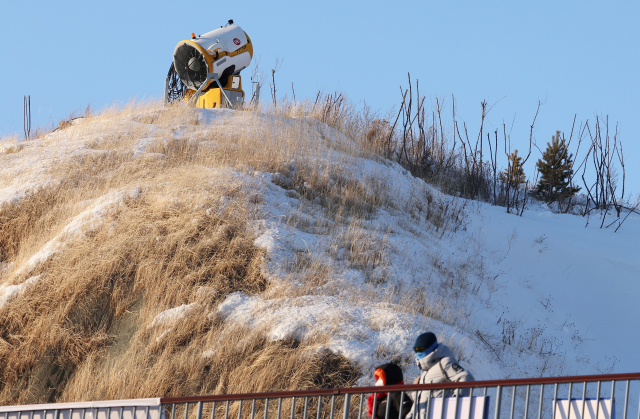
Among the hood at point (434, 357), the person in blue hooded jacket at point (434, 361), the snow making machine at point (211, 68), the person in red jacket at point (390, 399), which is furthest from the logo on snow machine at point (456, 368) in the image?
the snow making machine at point (211, 68)

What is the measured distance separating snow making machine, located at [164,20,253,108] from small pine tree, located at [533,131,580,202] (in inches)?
365

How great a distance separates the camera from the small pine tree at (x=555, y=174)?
1808cm

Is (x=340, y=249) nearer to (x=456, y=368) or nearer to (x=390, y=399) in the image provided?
(x=390, y=399)

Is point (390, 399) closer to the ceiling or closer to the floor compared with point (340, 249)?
closer to the floor

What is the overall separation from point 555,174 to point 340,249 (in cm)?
1634

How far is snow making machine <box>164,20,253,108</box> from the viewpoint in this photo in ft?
48.7

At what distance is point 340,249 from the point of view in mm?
8766

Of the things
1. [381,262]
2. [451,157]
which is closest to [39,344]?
[381,262]

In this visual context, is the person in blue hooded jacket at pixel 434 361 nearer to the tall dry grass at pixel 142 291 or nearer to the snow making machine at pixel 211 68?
the tall dry grass at pixel 142 291

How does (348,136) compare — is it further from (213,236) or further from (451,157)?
(213,236)

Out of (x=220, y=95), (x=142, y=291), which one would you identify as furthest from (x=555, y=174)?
(x=142, y=291)

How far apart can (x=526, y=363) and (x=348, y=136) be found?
887 cm

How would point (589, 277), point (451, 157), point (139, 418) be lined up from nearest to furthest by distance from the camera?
point (139, 418) < point (589, 277) < point (451, 157)

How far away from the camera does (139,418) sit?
4.45m
